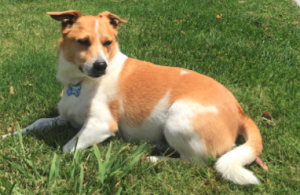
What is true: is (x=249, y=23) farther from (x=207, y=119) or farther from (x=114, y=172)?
(x=114, y=172)

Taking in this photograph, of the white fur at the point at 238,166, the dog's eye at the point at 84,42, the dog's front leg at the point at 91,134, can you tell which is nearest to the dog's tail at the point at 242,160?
the white fur at the point at 238,166

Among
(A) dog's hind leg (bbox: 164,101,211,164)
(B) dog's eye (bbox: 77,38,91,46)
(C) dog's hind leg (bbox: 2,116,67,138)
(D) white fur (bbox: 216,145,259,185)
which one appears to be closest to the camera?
(D) white fur (bbox: 216,145,259,185)

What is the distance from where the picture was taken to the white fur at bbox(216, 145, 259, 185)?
7.22 ft

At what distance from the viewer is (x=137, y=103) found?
2.80 meters

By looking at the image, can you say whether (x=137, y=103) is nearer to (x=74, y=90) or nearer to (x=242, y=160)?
(x=74, y=90)

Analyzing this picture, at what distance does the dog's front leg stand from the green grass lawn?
Answer: 0.11 m

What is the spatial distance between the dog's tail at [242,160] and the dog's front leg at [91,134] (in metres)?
1.13

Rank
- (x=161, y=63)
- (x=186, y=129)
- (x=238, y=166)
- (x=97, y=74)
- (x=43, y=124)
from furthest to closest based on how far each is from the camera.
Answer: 1. (x=161, y=63)
2. (x=43, y=124)
3. (x=97, y=74)
4. (x=186, y=129)
5. (x=238, y=166)

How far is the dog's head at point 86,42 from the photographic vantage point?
2.59 m

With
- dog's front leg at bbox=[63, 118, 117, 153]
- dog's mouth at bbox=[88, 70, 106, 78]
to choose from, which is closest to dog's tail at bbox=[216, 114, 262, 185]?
dog's front leg at bbox=[63, 118, 117, 153]

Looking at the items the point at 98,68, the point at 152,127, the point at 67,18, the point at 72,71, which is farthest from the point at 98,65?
the point at 152,127

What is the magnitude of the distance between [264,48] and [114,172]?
414cm

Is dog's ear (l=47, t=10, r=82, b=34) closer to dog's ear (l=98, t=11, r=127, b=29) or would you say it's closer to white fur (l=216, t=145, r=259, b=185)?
dog's ear (l=98, t=11, r=127, b=29)

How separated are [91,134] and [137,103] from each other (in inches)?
21.9
